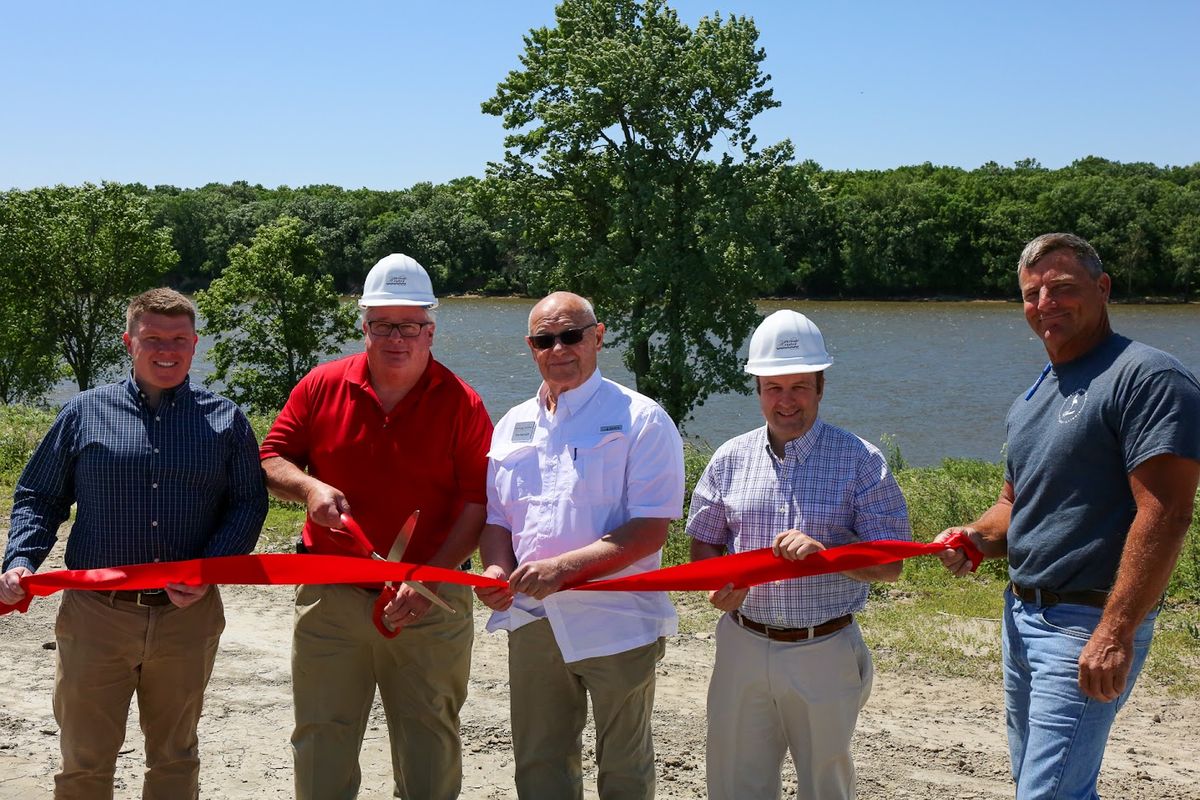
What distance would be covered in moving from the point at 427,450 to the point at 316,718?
1.15 m

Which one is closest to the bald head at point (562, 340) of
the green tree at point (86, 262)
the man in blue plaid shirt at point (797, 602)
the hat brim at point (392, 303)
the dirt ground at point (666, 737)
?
the hat brim at point (392, 303)

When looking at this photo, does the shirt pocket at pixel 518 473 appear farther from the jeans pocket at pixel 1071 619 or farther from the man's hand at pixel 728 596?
the jeans pocket at pixel 1071 619

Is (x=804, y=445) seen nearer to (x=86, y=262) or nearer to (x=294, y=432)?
(x=294, y=432)

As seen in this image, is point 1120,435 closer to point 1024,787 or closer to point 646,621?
point 1024,787

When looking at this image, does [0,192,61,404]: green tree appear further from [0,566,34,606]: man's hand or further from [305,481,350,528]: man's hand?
[305,481,350,528]: man's hand

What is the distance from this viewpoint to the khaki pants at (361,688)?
4500 millimetres

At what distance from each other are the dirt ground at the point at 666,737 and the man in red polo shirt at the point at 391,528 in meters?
0.85

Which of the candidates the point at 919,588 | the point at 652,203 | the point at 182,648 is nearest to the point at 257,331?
the point at 652,203

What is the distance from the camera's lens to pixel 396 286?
4.51 m

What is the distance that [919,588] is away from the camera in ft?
30.6

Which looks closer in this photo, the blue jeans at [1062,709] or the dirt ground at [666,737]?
the blue jeans at [1062,709]

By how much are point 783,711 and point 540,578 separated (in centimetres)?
100

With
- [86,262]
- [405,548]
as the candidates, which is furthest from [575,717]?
[86,262]

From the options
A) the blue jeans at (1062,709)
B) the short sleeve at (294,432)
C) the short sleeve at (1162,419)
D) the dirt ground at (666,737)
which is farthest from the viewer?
the dirt ground at (666,737)
